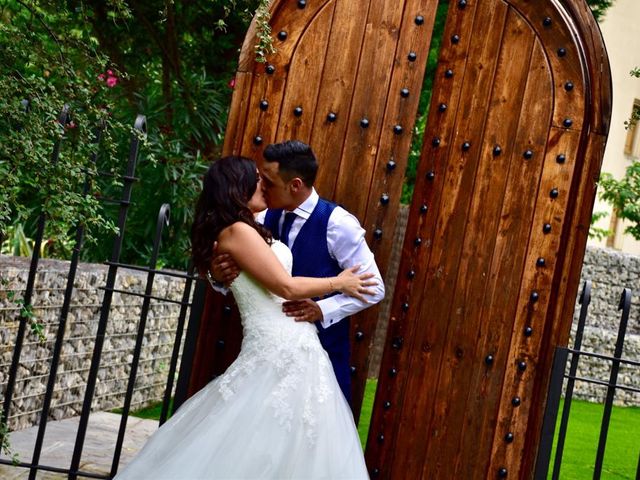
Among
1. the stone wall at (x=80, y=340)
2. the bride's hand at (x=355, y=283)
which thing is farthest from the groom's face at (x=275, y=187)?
the stone wall at (x=80, y=340)

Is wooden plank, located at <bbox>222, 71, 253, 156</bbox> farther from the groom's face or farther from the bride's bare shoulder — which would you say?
the bride's bare shoulder

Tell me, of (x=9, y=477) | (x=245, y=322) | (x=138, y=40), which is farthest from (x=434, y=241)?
(x=138, y=40)

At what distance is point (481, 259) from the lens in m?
4.10

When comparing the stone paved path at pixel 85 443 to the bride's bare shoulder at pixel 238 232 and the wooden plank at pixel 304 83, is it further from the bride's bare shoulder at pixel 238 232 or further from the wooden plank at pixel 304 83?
the wooden plank at pixel 304 83

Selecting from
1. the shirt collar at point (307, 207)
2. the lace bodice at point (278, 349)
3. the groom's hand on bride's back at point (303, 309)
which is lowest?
the lace bodice at point (278, 349)

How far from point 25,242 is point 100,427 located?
10.7ft

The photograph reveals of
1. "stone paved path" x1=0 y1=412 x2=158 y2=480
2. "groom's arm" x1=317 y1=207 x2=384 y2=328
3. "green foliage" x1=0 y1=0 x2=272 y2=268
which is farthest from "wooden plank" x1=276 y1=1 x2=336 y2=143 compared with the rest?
"green foliage" x1=0 y1=0 x2=272 y2=268

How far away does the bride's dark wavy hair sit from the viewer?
3473mm

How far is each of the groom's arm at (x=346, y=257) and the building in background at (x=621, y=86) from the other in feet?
60.9

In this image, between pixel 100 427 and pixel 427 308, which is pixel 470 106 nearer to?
pixel 427 308

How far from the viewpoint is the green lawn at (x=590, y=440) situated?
307 inches

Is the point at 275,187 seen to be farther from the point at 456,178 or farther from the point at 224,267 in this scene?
the point at 456,178

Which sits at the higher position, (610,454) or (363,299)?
(363,299)

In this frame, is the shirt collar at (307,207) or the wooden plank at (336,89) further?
the wooden plank at (336,89)
